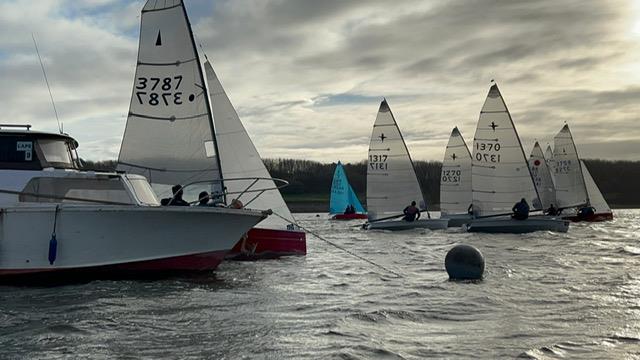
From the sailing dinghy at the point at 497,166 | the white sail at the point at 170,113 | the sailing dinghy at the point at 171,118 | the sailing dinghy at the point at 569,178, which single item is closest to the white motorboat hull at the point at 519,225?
the sailing dinghy at the point at 497,166

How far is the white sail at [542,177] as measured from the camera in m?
52.1

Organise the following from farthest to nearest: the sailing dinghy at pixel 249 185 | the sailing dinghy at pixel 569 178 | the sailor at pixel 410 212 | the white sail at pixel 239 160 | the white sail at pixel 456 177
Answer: the sailing dinghy at pixel 569 178, the white sail at pixel 456 177, the sailor at pixel 410 212, the white sail at pixel 239 160, the sailing dinghy at pixel 249 185

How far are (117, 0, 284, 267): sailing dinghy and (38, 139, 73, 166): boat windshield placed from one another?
3.31m

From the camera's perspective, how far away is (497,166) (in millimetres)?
39000

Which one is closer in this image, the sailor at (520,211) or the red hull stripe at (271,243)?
the red hull stripe at (271,243)

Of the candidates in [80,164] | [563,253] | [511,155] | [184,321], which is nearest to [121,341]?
[184,321]

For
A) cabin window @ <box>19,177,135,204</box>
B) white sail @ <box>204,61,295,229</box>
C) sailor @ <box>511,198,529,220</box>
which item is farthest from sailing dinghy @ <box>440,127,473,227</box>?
cabin window @ <box>19,177,135,204</box>

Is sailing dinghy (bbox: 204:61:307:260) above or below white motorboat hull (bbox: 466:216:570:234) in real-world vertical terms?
above

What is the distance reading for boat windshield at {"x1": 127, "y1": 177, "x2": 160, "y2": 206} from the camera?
52.6ft

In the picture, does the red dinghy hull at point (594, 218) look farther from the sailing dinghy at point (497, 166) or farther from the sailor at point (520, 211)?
the sailor at point (520, 211)

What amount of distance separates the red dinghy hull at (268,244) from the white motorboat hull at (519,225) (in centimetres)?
1487

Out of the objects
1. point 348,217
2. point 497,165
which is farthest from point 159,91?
point 348,217

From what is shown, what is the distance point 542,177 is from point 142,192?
44.2m

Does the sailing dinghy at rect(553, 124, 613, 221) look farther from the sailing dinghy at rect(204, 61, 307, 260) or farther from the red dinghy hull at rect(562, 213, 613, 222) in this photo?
the sailing dinghy at rect(204, 61, 307, 260)
